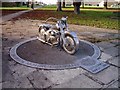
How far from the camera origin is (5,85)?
314cm

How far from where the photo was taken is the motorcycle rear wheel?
175 inches

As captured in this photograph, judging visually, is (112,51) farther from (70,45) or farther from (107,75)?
(107,75)

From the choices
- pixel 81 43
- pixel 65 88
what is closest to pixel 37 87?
pixel 65 88

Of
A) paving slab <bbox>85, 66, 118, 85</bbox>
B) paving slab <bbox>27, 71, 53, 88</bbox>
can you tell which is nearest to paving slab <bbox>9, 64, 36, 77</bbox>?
paving slab <bbox>27, 71, 53, 88</bbox>

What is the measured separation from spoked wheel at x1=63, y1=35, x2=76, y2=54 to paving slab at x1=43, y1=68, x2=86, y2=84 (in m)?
0.87

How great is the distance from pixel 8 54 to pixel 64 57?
1.60 meters

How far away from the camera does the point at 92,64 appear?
12.8 feet

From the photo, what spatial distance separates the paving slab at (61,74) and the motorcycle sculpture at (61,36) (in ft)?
2.90

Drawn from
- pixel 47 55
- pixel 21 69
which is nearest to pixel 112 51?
pixel 47 55

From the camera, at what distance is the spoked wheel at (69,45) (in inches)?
175

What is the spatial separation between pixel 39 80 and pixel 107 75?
1.41 m

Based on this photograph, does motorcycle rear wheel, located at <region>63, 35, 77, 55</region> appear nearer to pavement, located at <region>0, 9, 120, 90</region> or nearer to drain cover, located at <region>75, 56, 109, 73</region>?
drain cover, located at <region>75, 56, 109, 73</region>

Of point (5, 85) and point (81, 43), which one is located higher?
point (81, 43)

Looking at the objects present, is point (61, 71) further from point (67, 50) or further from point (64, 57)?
point (67, 50)
